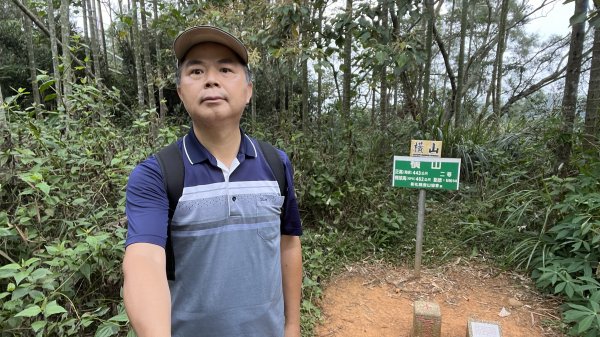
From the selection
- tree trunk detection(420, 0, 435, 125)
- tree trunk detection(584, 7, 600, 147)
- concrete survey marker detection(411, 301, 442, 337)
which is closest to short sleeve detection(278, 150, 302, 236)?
concrete survey marker detection(411, 301, 442, 337)

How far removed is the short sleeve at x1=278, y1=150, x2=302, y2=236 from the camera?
48.4 inches

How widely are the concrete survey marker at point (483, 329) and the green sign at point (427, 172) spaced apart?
3.67 ft

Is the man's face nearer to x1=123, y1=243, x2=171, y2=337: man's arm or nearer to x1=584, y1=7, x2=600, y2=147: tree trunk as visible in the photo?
x1=123, y1=243, x2=171, y2=337: man's arm

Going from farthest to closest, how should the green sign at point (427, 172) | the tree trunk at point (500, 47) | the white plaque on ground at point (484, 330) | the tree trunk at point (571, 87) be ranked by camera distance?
1. the tree trunk at point (500, 47)
2. the tree trunk at point (571, 87)
3. the green sign at point (427, 172)
4. the white plaque on ground at point (484, 330)

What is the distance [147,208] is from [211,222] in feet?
0.53

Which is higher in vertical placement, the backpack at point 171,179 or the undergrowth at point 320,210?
the backpack at point 171,179

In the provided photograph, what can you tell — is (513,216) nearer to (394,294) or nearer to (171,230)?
(394,294)

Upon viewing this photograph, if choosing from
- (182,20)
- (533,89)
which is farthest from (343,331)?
(533,89)

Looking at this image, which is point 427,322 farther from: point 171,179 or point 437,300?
point 171,179

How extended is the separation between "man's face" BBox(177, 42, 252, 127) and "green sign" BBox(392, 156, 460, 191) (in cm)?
242

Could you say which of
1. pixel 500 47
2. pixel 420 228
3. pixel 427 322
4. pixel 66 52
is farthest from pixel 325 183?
pixel 500 47

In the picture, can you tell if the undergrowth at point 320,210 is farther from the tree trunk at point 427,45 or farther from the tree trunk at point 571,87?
the tree trunk at point 427,45

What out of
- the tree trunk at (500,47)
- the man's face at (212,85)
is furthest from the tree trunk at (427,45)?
the man's face at (212,85)

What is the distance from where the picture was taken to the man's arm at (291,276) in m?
1.29
